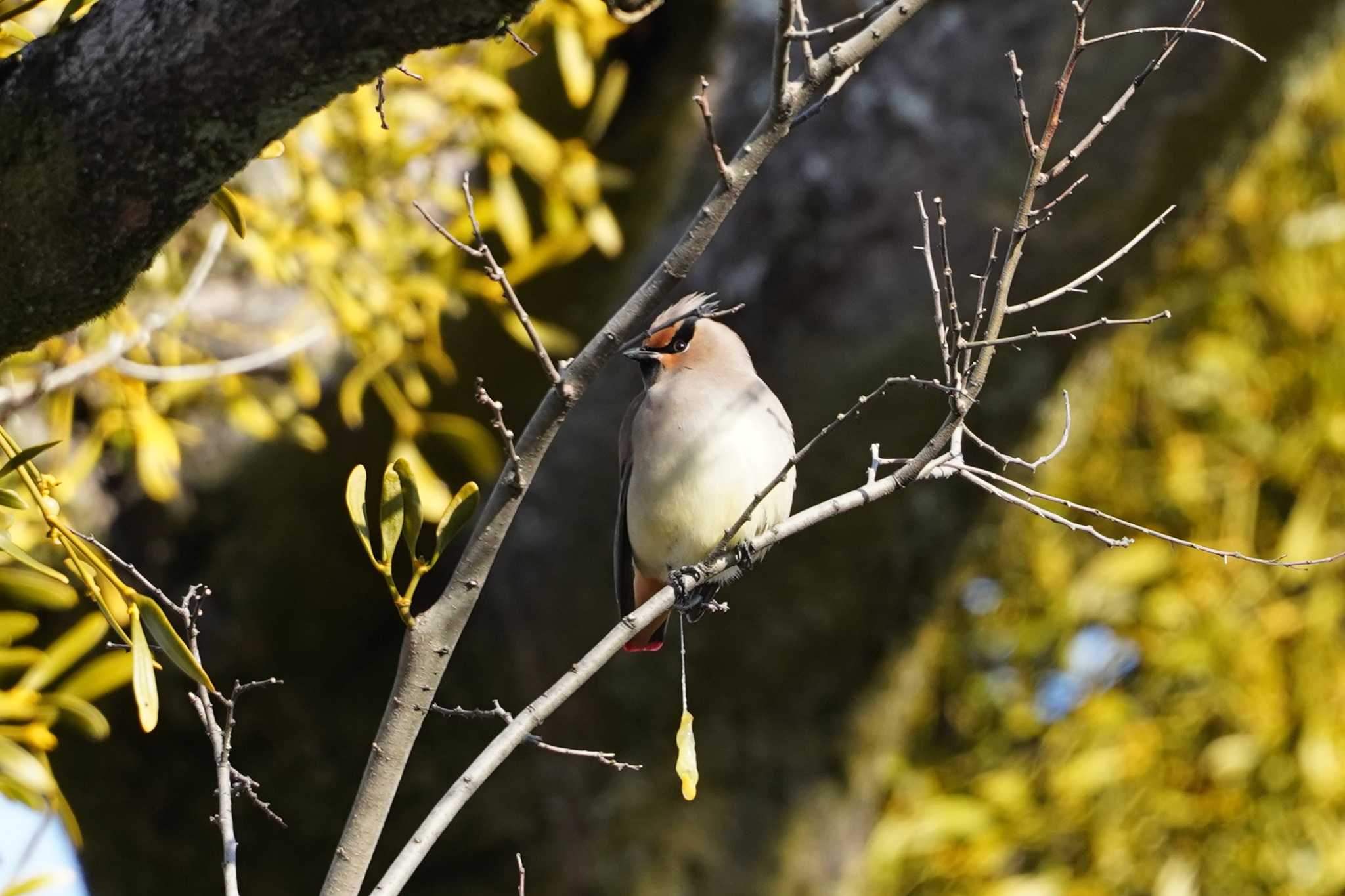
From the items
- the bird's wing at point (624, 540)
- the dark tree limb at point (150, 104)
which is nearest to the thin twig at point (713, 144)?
the dark tree limb at point (150, 104)

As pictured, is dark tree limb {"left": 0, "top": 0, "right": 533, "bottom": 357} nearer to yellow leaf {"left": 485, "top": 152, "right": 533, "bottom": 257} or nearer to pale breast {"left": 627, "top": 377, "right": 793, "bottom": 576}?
pale breast {"left": 627, "top": 377, "right": 793, "bottom": 576}

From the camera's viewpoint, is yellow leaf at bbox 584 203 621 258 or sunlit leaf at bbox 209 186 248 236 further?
yellow leaf at bbox 584 203 621 258

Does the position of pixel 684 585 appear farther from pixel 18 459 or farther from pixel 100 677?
pixel 18 459

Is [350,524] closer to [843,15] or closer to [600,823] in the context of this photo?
[600,823]

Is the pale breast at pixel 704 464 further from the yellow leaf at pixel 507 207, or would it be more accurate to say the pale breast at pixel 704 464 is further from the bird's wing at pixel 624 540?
the yellow leaf at pixel 507 207

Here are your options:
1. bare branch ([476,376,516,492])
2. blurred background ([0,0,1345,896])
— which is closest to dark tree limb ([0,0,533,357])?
bare branch ([476,376,516,492])

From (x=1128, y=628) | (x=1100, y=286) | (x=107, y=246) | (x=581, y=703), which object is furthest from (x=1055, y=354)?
(x=1128, y=628)

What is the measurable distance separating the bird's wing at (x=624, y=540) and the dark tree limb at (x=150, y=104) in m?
1.28

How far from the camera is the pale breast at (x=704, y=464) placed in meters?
2.16

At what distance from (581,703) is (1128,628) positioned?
2.33m

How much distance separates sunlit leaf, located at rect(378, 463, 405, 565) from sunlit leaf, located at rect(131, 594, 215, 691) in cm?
17

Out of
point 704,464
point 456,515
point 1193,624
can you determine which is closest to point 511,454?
point 456,515

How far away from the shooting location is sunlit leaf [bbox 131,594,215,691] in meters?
1.23

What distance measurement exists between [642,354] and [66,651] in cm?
94
